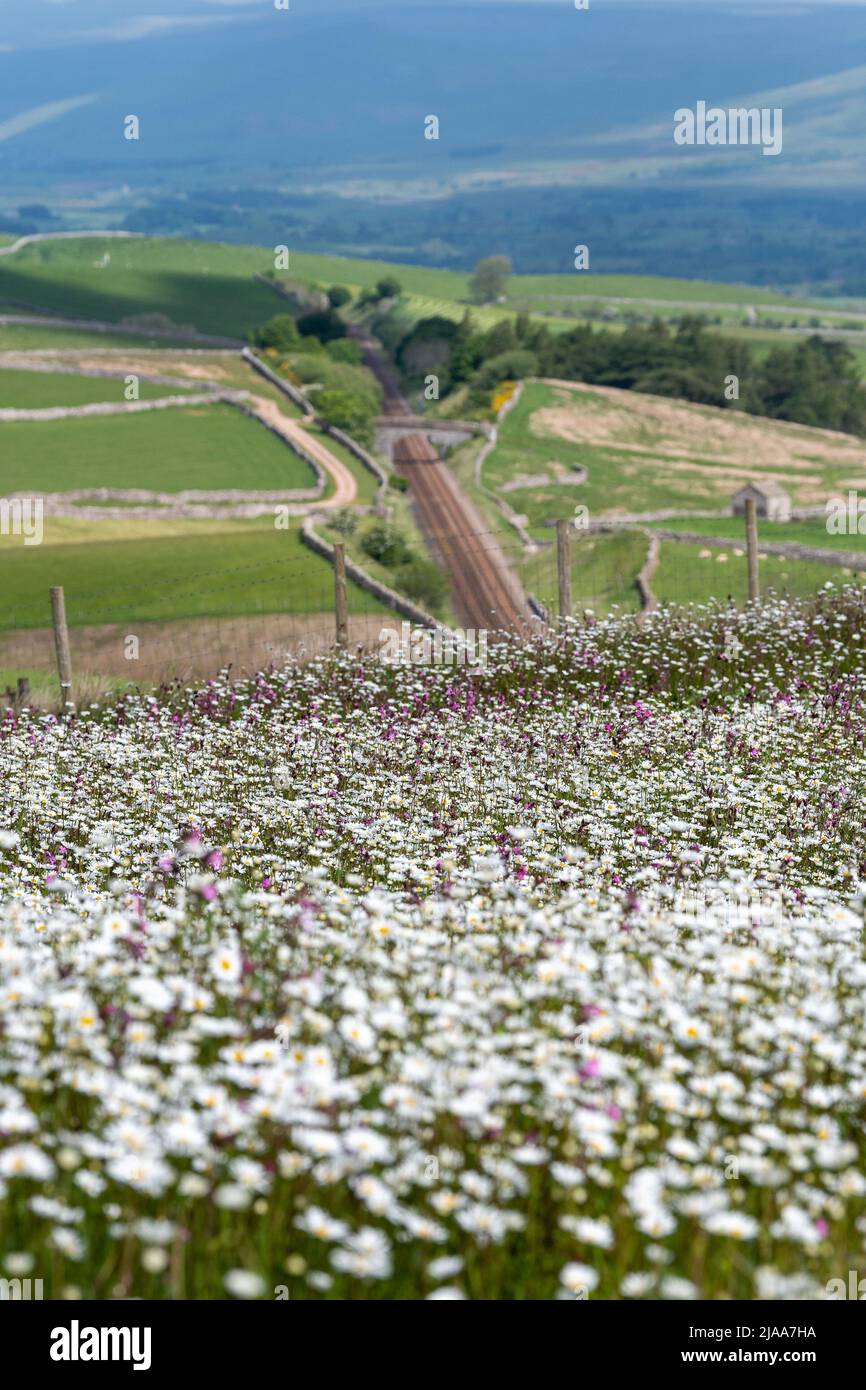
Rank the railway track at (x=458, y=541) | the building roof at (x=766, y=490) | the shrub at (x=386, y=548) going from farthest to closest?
the building roof at (x=766, y=490)
the shrub at (x=386, y=548)
the railway track at (x=458, y=541)

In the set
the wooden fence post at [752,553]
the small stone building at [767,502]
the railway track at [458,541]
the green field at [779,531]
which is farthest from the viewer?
the small stone building at [767,502]

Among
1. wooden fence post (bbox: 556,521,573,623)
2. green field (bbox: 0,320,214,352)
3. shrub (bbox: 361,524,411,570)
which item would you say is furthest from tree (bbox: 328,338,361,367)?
wooden fence post (bbox: 556,521,573,623)

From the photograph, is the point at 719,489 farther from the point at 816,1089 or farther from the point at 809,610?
the point at 816,1089

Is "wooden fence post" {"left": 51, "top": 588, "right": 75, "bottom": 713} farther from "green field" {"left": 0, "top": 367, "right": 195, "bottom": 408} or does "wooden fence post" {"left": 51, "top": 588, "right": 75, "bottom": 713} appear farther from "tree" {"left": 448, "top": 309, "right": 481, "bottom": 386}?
"tree" {"left": 448, "top": 309, "right": 481, "bottom": 386}

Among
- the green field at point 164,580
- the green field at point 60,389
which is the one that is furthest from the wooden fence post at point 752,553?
the green field at point 60,389

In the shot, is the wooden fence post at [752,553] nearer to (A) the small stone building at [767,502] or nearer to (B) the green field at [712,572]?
(B) the green field at [712,572]
